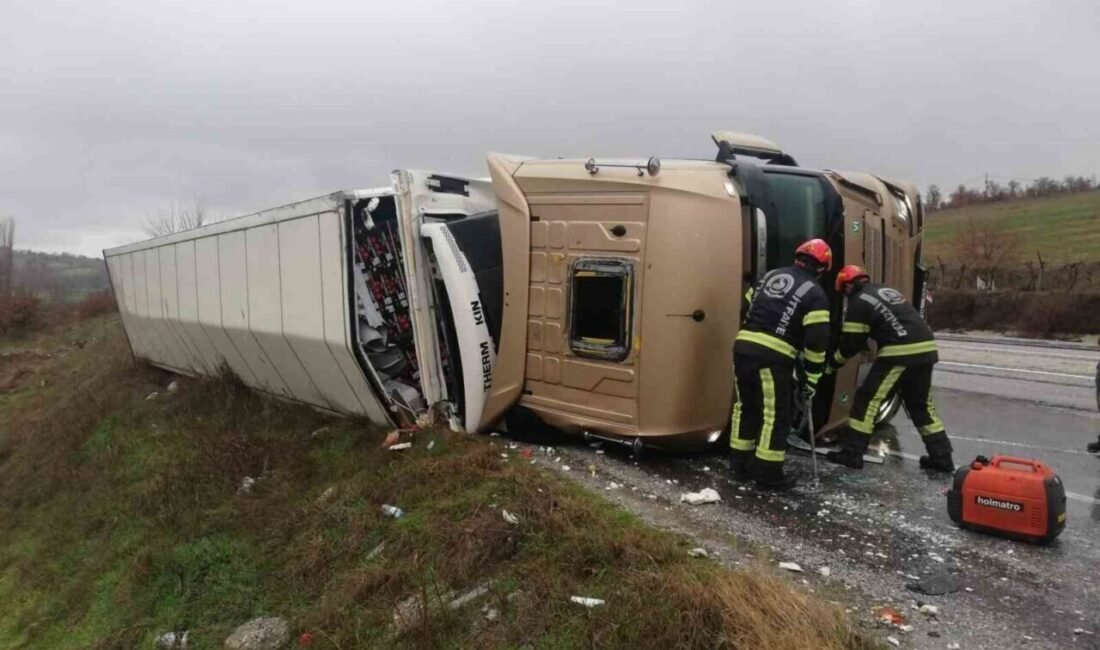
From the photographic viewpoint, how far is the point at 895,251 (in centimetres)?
600

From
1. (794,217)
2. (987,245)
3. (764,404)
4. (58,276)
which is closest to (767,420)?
(764,404)

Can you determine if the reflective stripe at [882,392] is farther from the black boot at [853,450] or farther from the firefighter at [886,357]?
the black boot at [853,450]

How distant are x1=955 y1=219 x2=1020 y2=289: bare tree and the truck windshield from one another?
22.4 meters

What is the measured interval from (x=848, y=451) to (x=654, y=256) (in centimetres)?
192

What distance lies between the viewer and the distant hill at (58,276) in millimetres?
40481

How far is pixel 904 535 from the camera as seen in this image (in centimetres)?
395

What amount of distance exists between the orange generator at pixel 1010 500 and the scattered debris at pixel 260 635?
3.64 meters

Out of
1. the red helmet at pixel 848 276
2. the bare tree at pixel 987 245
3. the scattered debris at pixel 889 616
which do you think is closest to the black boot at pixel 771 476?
the red helmet at pixel 848 276

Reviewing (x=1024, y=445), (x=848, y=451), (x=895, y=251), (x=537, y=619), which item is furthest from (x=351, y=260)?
(x=1024, y=445)

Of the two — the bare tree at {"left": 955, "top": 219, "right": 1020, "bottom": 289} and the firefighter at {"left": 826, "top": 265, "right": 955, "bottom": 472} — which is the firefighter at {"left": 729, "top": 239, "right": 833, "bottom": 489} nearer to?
the firefighter at {"left": 826, "top": 265, "right": 955, "bottom": 472}

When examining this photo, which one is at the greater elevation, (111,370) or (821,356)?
(821,356)

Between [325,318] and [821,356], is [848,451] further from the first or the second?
[325,318]

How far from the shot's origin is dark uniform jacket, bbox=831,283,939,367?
4.99 metres

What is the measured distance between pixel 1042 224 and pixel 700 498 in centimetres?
3538
